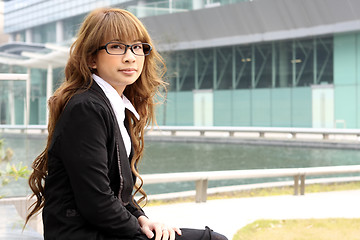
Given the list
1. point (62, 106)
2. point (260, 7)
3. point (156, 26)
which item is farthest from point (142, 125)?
point (156, 26)

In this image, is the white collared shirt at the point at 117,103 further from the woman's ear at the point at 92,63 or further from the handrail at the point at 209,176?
the handrail at the point at 209,176

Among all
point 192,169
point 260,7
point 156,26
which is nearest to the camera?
point 192,169

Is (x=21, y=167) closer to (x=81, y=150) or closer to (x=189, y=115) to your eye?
(x=81, y=150)

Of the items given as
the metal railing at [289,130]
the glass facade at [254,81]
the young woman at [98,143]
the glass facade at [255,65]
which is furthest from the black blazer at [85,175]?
the glass facade at [255,65]

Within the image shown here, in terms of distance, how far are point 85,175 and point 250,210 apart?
558 centimetres

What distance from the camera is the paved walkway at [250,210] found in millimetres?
6152

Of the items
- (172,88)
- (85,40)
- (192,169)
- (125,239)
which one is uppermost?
(172,88)

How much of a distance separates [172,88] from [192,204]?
92.3 feet

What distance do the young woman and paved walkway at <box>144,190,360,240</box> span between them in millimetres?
3694

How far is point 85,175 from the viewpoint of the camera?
1.64 metres

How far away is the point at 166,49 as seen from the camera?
33.6 metres

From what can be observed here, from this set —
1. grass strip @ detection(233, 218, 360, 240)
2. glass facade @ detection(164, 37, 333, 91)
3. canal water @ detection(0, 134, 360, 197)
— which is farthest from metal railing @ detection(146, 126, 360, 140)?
grass strip @ detection(233, 218, 360, 240)

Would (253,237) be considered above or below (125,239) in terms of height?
below

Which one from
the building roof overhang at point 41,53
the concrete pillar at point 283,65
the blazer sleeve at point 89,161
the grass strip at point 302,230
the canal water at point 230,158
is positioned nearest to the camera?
the blazer sleeve at point 89,161
